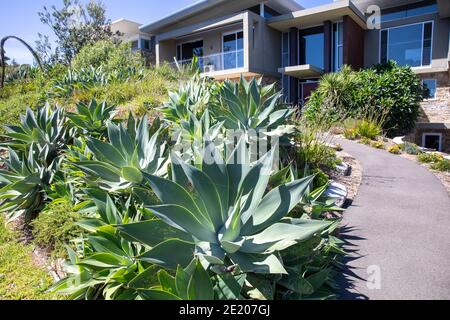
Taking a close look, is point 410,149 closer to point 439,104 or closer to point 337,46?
point 439,104

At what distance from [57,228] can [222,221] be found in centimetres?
244

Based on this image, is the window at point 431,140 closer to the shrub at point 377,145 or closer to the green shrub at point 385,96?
the green shrub at point 385,96

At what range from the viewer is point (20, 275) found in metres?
3.42

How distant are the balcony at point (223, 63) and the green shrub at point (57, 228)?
1758cm

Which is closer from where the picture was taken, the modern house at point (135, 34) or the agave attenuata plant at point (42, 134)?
the agave attenuata plant at point (42, 134)

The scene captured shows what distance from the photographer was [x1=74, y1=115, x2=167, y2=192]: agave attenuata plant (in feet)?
10.0

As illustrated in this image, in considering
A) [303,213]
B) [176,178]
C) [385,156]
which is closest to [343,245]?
[303,213]

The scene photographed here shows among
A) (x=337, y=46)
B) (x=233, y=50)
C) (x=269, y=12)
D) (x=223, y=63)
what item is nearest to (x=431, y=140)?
(x=337, y=46)

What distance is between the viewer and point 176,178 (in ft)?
7.88

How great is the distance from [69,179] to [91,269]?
1.95 meters

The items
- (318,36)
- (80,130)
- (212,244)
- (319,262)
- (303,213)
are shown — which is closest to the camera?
(212,244)

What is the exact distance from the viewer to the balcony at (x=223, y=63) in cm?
2058

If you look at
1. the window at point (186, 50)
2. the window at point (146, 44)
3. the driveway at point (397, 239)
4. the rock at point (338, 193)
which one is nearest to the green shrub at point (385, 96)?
the driveway at point (397, 239)
